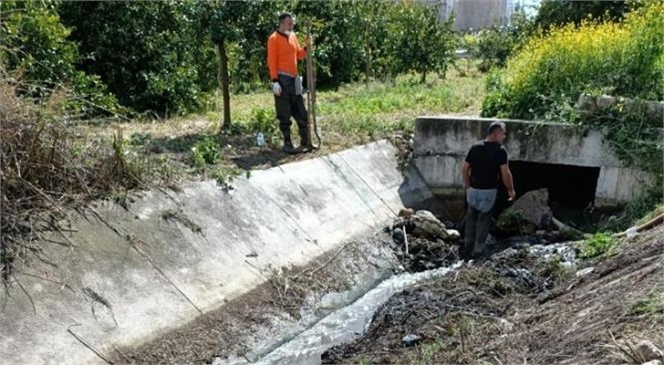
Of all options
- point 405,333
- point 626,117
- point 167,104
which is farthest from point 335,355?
point 167,104

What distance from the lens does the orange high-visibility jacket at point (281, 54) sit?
1019 centimetres

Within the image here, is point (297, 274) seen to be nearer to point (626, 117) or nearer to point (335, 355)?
point (335, 355)

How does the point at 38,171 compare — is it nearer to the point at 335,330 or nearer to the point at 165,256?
the point at 165,256

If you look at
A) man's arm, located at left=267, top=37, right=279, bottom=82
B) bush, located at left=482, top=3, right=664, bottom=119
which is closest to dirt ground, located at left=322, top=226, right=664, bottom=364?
bush, located at left=482, top=3, right=664, bottom=119

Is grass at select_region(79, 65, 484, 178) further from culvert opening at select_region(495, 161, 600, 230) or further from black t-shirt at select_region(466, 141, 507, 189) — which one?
black t-shirt at select_region(466, 141, 507, 189)

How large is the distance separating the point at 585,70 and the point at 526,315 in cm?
661

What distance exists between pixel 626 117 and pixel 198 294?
6.88 meters

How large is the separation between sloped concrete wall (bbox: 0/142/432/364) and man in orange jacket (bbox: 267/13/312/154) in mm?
681

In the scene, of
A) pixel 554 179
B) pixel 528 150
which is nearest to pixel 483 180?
pixel 528 150

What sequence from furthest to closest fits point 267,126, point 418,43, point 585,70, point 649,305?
point 418,43 < point 267,126 < point 585,70 < point 649,305

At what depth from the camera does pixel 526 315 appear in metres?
6.15

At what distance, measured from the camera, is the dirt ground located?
15.2ft

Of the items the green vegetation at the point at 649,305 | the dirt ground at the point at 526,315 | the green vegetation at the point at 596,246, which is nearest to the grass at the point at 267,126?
the dirt ground at the point at 526,315

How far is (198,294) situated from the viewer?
711cm
